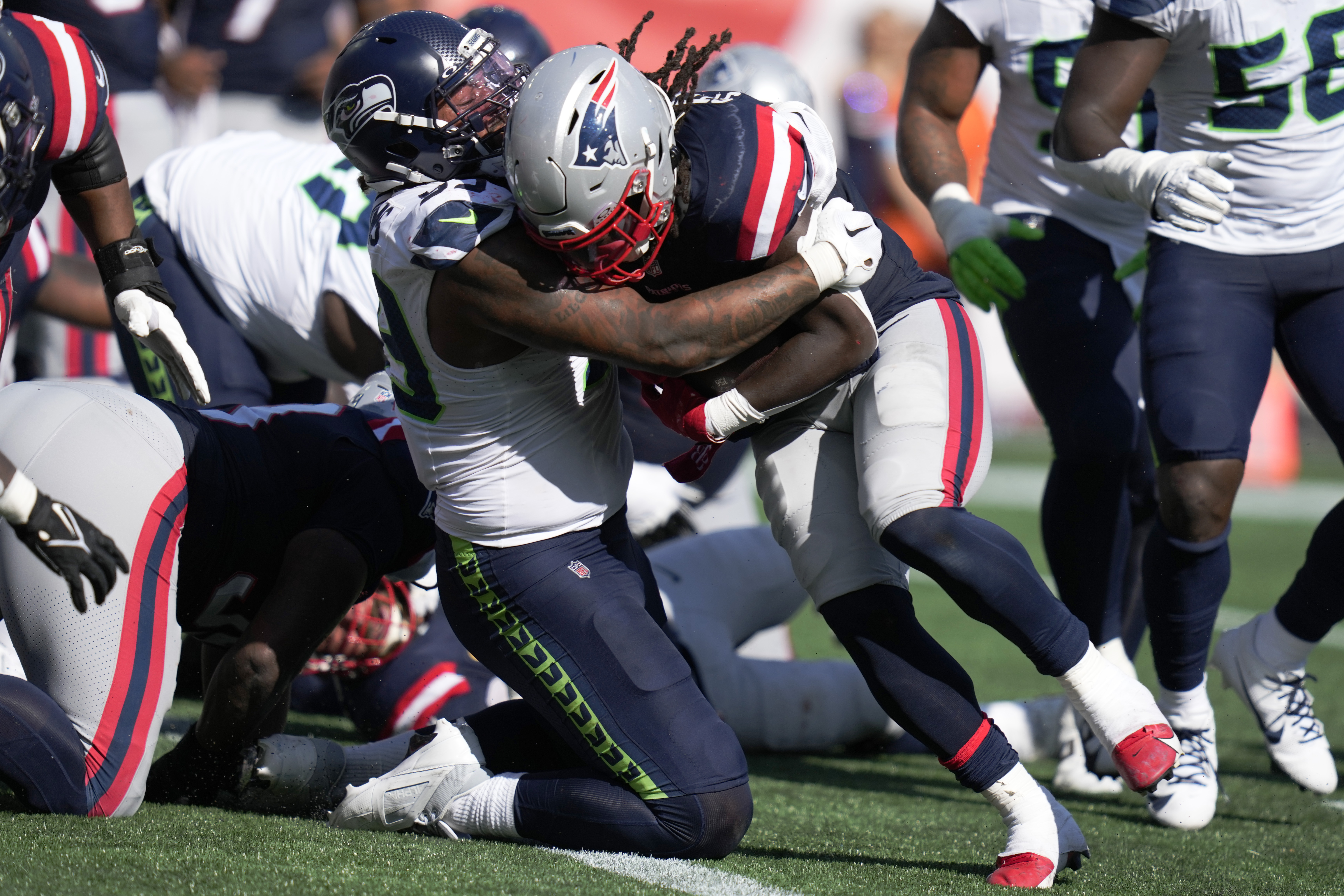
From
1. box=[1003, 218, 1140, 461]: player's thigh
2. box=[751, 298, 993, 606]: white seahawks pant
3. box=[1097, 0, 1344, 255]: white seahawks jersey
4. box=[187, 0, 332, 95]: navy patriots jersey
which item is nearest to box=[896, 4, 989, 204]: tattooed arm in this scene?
box=[1003, 218, 1140, 461]: player's thigh

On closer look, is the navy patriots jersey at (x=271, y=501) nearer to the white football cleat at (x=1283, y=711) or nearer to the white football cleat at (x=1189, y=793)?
the white football cleat at (x=1189, y=793)

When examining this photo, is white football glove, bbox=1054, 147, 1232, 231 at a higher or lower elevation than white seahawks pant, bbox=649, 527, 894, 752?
higher

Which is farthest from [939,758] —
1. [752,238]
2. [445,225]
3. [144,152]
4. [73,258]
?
[144,152]

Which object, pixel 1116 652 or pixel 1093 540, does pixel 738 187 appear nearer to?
pixel 1093 540

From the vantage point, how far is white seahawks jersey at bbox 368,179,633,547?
7.26 ft

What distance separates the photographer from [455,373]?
226 cm

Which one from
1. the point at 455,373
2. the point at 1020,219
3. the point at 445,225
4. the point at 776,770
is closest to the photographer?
the point at 445,225

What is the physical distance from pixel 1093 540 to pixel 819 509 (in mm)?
1095

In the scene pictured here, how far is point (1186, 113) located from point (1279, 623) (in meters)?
1.14

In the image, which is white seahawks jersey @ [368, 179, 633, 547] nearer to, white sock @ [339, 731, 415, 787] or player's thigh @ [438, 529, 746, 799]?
player's thigh @ [438, 529, 746, 799]

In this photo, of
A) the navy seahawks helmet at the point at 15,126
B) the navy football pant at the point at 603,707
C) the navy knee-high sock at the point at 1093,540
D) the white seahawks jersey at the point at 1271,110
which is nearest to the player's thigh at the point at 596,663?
the navy football pant at the point at 603,707

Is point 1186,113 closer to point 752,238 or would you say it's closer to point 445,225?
point 752,238

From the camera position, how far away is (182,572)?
2537 millimetres

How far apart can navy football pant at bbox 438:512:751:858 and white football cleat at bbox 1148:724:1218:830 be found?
3.18 ft
